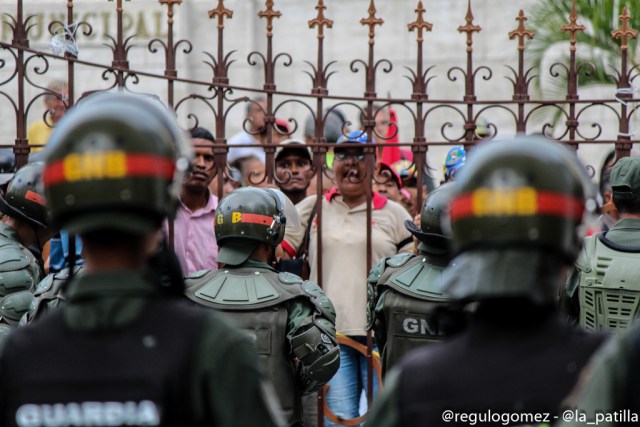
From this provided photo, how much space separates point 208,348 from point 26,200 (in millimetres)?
4824

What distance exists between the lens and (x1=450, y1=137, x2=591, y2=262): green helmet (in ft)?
8.93

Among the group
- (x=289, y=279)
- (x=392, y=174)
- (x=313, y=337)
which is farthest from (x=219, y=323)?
(x=392, y=174)

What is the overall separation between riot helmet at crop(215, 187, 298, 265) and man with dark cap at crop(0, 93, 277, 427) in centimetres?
344

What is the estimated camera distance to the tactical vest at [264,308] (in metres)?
6.14

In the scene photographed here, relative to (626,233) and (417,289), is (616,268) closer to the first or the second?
(626,233)

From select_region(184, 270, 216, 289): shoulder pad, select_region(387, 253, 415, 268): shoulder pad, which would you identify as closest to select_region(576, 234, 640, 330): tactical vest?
select_region(387, 253, 415, 268): shoulder pad

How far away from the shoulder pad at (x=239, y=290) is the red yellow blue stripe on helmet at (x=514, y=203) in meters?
3.46

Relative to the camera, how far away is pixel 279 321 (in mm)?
6180

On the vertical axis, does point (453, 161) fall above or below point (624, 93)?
below

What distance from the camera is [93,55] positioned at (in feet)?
42.2

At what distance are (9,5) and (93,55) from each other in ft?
3.51

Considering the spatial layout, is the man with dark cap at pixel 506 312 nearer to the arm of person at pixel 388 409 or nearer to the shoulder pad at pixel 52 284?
the arm of person at pixel 388 409

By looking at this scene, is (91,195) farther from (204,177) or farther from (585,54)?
(585,54)

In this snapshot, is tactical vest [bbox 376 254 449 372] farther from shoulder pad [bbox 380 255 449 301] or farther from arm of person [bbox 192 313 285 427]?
arm of person [bbox 192 313 285 427]
